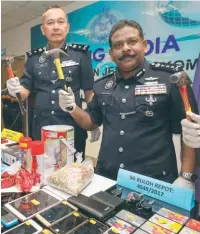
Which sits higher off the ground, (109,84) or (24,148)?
(109,84)

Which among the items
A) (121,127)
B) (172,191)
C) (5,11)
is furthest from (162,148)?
(5,11)

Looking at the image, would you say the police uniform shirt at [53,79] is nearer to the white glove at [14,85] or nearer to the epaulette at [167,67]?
the white glove at [14,85]

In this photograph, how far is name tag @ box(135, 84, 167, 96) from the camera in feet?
3.39

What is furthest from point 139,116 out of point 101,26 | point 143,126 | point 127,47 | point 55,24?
point 101,26

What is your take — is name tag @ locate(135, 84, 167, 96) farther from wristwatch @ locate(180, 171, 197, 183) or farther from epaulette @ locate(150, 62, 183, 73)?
wristwatch @ locate(180, 171, 197, 183)

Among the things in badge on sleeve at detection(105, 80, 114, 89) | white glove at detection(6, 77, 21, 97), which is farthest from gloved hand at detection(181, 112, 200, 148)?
white glove at detection(6, 77, 21, 97)

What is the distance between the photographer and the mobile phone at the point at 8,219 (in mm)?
606

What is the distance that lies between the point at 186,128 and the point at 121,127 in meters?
0.30

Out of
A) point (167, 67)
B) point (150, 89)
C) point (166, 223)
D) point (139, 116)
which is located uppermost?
point (167, 67)

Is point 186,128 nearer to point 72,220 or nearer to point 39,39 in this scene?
point 72,220

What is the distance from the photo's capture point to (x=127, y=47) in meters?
1.04

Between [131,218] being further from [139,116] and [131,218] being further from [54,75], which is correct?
[54,75]

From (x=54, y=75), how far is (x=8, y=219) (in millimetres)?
1010

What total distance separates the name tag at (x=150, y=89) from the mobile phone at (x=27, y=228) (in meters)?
0.70
